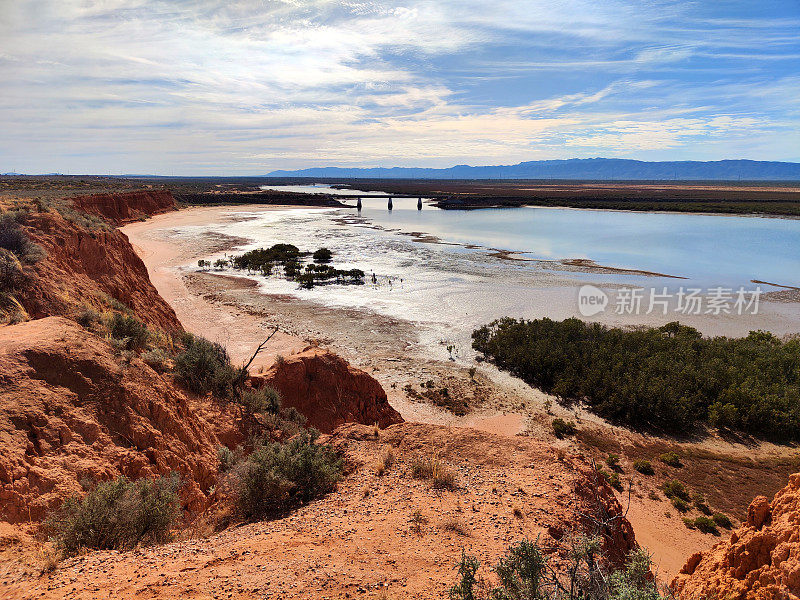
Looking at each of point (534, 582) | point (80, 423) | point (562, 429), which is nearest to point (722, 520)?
point (562, 429)

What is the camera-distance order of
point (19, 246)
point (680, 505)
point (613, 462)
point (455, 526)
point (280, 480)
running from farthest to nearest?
point (613, 462), point (19, 246), point (680, 505), point (280, 480), point (455, 526)

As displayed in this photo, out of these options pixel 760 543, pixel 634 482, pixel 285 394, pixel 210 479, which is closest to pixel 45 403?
Answer: pixel 210 479

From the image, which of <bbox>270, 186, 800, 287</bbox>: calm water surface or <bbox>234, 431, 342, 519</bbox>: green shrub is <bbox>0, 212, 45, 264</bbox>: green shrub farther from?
<bbox>270, 186, 800, 287</bbox>: calm water surface

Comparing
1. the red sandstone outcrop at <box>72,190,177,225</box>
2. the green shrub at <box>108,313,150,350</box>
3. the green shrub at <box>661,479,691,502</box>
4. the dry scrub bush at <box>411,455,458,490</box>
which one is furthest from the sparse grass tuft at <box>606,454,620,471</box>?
the red sandstone outcrop at <box>72,190,177,225</box>

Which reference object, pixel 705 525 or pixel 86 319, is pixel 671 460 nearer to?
pixel 705 525

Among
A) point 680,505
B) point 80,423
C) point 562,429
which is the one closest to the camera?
point 80,423

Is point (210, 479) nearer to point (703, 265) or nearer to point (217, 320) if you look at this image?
point (217, 320)
